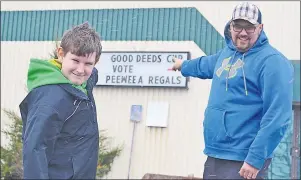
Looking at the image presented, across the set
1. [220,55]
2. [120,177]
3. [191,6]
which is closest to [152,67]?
[191,6]

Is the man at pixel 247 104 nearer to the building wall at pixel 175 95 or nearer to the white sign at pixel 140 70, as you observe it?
the building wall at pixel 175 95

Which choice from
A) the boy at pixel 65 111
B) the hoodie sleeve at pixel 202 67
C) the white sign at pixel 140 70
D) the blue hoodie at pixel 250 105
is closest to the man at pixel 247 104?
the blue hoodie at pixel 250 105

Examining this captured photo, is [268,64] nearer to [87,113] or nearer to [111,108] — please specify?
[87,113]

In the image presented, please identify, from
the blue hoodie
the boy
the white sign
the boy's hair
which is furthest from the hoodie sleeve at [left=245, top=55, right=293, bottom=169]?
the white sign

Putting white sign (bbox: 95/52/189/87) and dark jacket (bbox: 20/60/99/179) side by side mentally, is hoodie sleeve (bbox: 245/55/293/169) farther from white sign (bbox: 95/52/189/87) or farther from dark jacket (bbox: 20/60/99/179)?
white sign (bbox: 95/52/189/87)

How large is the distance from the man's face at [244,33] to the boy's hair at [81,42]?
40.4 inches

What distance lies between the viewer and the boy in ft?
10.9

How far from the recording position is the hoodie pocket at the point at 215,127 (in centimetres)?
415

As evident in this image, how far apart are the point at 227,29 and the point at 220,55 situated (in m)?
0.19

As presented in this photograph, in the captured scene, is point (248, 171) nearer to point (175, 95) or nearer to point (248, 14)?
point (248, 14)

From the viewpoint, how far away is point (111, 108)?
521 inches

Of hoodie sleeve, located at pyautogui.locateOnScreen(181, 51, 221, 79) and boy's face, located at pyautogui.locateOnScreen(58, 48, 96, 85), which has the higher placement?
hoodie sleeve, located at pyautogui.locateOnScreen(181, 51, 221, 79)

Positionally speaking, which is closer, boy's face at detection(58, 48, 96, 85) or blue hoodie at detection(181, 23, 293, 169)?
boy's face at detection(58, 48, 96, 85)

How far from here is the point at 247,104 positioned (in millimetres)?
4137
